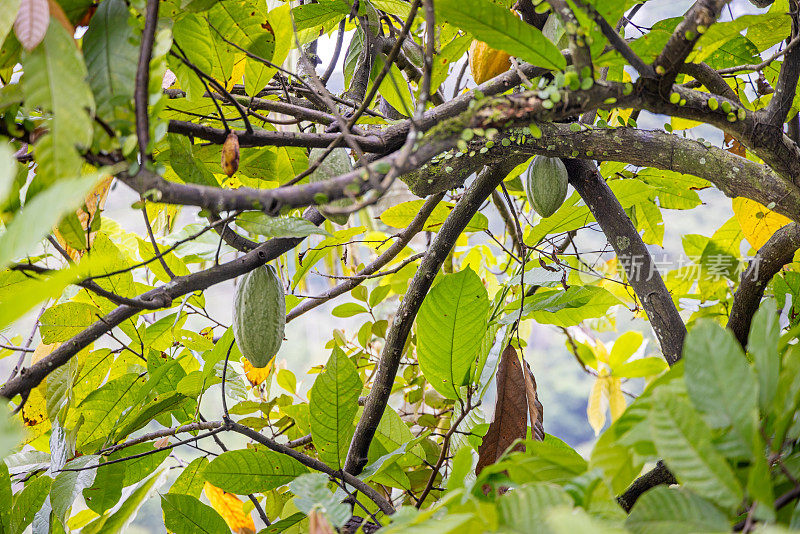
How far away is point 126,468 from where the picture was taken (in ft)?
3.07

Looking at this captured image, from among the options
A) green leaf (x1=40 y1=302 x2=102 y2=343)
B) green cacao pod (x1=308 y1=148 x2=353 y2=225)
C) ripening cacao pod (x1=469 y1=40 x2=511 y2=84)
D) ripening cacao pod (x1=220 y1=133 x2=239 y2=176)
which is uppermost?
ripening cacao pod (x1=469 y1=40 x2=511 y2=84)

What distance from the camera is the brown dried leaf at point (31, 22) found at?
1.31 feet

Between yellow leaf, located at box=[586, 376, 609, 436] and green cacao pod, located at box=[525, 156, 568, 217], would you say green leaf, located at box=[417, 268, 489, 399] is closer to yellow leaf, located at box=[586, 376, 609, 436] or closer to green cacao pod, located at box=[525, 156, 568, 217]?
green cacao pod, located at box=[525, 156, 568, 217]

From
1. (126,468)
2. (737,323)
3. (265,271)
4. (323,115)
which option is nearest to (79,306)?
(126,468)

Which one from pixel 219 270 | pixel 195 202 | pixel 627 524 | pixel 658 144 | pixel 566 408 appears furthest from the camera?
pixel 566 408

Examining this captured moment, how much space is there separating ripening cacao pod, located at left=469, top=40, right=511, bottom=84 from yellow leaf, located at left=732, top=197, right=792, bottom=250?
1.84 ft

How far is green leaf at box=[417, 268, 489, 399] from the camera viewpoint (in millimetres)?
812

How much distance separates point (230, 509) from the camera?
1.29 meters

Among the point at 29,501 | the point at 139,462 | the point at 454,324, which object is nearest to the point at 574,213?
the point at 454,324

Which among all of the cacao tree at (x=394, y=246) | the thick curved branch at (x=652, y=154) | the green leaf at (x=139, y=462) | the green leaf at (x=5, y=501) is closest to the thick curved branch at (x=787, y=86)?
the cacao tree at (x=394, y=246)

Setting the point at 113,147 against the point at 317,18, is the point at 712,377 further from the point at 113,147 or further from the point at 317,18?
the point at 317,18

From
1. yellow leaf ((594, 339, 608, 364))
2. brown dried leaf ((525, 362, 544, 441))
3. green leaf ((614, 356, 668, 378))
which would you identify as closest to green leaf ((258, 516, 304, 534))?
brown dried leaf ((525, 362, 544, 441))

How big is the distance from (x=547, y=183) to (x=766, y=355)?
2.43 ft

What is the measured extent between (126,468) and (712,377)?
3.02ft
